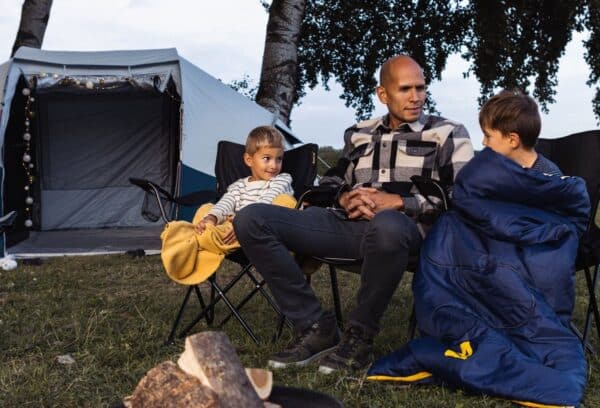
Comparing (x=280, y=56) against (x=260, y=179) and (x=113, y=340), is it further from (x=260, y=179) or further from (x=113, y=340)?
(x=113, y=340)

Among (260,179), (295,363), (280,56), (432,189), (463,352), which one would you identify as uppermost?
(280,56)

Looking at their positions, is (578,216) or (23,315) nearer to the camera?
(578,216)

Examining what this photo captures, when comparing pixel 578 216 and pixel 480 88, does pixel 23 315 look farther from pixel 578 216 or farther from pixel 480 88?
pixel 480 88

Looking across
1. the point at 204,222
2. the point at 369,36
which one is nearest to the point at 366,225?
the point at 204,222

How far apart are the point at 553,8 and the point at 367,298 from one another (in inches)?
391

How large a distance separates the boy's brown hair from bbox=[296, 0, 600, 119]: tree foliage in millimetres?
8888

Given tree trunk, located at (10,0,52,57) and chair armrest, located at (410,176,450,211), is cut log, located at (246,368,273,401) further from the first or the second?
tree trunk, located at (10,0,52,57)

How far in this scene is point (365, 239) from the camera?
7.86 ft

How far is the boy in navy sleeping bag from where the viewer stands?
208cm

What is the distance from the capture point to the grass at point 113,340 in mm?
2170

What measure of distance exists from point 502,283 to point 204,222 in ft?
4.00

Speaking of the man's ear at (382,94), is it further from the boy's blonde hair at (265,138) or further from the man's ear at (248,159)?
the man's ear at (248,159)

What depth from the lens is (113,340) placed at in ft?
9.29

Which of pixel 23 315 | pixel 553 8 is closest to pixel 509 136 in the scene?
pixel 23 315
